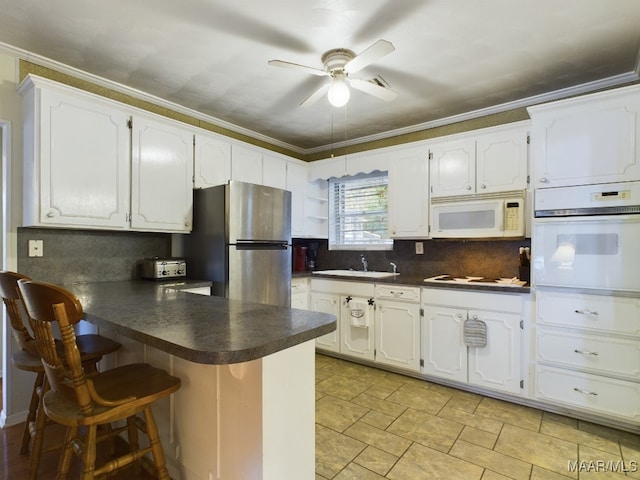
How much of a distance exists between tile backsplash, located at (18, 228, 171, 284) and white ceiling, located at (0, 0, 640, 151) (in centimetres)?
126

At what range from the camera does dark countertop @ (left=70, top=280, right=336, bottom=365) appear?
1001 millimetres

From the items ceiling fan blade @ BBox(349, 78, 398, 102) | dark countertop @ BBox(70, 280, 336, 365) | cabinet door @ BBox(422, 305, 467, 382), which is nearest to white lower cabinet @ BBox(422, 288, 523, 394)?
cabinet door @ BBox(422, 305, 467, 382)

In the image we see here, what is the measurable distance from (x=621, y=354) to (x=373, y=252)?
91.6 inches

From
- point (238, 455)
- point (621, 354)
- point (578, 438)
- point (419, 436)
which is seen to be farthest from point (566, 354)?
point (238, 455)

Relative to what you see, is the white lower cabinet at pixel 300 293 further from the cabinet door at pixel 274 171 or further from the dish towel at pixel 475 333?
the dish towel at pixel 475 333

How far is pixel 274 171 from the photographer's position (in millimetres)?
3727

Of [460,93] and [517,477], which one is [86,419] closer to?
[517,477]

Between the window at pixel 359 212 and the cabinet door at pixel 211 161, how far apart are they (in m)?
1.57

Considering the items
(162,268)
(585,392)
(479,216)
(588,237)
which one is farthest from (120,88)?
(585,392)

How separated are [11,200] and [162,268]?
1044mm

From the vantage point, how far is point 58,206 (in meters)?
2.17

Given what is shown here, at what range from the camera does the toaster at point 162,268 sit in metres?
2.70

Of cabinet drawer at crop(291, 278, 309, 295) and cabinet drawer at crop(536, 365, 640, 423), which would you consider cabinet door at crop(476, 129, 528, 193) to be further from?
cabinet drawer at crop(291, 278, 309, 295)

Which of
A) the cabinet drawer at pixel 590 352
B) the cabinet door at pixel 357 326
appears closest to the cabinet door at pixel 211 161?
the cabinet door at pixel 357 326
